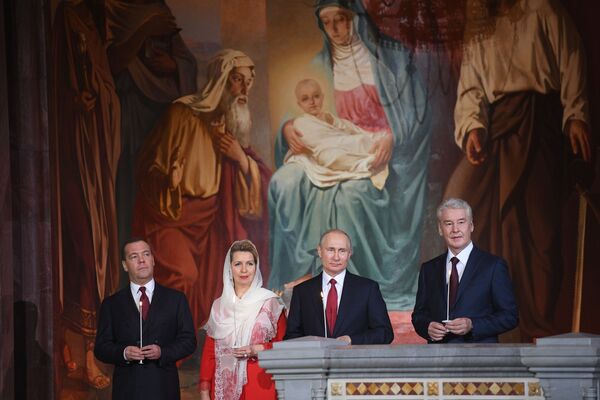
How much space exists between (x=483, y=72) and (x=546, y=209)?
54.7 inches

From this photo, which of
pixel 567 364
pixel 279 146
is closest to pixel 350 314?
pixel 567 364

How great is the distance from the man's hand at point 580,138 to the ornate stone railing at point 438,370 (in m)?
5.49

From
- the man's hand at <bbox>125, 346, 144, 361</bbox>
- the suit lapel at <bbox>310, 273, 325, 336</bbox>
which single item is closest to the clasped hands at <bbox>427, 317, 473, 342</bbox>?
the suit lapel at <bbox>310, 273, 325, 336</bbox>

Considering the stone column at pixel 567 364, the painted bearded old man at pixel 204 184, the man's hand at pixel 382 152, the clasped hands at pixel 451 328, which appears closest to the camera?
the stone column at pixel 567 364

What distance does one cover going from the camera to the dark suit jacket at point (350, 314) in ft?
19.0

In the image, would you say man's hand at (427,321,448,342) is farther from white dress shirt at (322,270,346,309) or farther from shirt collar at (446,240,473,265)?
white dress shirt at (322,270,346,309)

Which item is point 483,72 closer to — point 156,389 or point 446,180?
point 446,180

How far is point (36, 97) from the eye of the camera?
9.83 meters

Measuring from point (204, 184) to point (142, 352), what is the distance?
4651mm

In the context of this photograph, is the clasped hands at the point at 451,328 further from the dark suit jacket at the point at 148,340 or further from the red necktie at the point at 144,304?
the red necktie at the point at 144,304

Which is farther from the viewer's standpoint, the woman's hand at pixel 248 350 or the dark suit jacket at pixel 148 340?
the dark suit jacket at pixel 148 340

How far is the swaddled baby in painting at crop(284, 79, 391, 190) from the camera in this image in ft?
33.6

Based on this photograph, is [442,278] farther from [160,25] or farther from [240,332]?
[160,25]

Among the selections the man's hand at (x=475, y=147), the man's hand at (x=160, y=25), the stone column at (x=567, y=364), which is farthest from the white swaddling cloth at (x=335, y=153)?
the stone column at (x=567, y=364)
